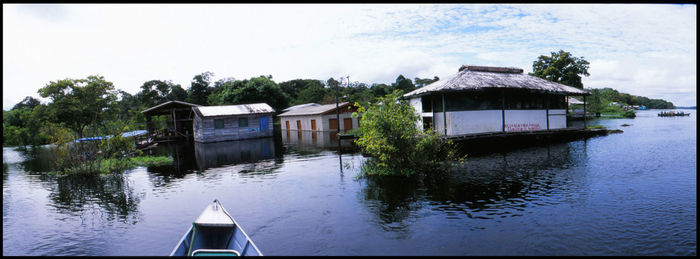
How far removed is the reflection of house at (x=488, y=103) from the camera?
75.2ft

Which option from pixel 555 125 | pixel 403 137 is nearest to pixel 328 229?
pixel 403 137

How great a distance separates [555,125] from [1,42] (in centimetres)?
2925

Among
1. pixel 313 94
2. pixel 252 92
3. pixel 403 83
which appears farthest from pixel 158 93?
pixel 403 83

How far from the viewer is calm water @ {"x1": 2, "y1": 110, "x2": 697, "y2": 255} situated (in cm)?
819

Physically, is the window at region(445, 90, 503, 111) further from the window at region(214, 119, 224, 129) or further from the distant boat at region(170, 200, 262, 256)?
the window at region(214, 119, 224, 129)

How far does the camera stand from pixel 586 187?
12.3 metres

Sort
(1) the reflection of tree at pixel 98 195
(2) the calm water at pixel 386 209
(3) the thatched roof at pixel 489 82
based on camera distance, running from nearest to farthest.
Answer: (2) the calm water at pixel 386 209 < (1) the reflection of tree at pixel 98 195 < (3) the thatched roof at pixel 489 82

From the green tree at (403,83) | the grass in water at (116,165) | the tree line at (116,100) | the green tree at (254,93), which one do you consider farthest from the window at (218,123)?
the green tree at (403,83)

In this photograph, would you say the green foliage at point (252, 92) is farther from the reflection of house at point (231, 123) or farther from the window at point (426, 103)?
the window at point (426, 103)

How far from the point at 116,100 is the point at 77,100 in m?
3.91

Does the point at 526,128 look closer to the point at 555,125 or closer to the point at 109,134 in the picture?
the point at 555,125

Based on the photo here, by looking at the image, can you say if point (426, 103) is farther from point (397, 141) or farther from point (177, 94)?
point (177, 94)

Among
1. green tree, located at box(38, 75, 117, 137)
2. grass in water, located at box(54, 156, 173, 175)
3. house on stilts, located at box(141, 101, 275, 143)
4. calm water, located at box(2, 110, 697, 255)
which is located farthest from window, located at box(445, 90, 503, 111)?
Answer: green tree, located at box(38, 75, 117, 137)

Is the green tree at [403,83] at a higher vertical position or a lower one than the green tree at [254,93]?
higher
